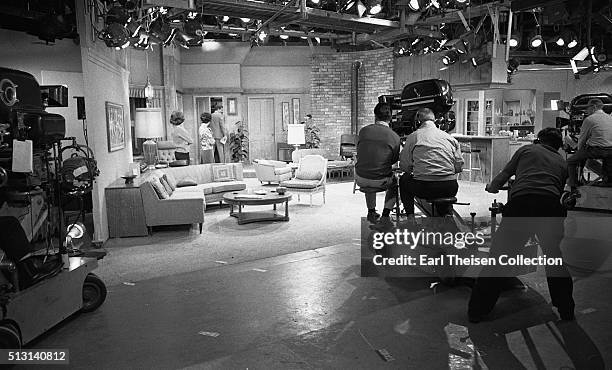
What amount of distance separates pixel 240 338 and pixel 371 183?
235 cm

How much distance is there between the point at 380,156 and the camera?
553 centimetres

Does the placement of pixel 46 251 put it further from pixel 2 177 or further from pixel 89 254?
pixel 2 177

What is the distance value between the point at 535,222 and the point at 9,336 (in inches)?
150

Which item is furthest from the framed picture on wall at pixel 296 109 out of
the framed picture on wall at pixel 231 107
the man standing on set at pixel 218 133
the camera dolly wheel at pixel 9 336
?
the camera dolly wheel at pixel 9 336

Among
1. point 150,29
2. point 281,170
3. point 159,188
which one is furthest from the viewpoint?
point 281,170

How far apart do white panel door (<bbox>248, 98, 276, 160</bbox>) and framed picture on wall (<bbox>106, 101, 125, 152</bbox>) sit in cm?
798

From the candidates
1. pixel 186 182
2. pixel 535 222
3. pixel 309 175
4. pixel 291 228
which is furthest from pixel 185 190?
pixel 535 222

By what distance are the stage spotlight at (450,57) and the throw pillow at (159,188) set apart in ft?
25.3

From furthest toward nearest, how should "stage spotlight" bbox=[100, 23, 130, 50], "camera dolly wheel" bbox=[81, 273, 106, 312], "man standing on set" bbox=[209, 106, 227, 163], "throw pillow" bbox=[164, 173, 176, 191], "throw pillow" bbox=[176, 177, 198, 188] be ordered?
"man standing on set" bbox=[209, 106, 227, 163]
"throw pillow" bbox=[176, 177, 198, 188]
"throw pillow" bbox=[164, 173, 176, 191]
"stage spotlight" bbox=[100, 23, 130, 50]
"camera dolly wheel" bbox=[81, 273, 106, 312]

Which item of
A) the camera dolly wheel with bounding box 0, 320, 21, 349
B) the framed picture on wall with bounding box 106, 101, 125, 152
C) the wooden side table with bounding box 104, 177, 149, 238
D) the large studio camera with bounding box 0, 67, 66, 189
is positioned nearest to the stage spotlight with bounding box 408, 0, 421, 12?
the framed picture on wall with bounding box 106, 101, 125, 152

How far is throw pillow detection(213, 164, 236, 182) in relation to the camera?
10.0m

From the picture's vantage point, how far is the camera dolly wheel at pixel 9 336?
11.1 ft

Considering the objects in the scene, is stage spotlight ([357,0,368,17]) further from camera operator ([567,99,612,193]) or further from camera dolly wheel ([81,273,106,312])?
camera dolly wheel ([81,273,106,312])

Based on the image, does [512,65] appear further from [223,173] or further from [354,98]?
[223,173]
